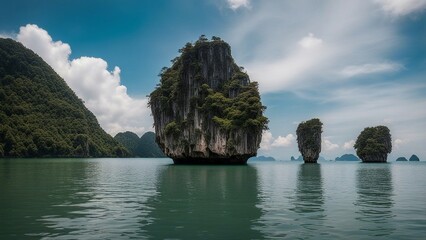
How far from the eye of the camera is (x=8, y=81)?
5846 inches

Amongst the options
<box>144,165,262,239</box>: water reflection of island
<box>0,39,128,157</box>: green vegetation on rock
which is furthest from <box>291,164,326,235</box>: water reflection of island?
<box>0,39,128,157</box>: green vegetation on rock

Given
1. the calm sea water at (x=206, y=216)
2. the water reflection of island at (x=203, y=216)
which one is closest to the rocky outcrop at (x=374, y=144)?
the calm sea water at (x=206, y=216)

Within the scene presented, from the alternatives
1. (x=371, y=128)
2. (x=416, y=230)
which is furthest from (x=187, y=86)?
(x=371, y=128)

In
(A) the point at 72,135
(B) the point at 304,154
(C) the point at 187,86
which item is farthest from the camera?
(A) the point at 72,135

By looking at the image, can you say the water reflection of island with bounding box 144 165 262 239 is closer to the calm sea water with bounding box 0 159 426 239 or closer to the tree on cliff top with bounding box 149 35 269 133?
the calm sea water with bounding box 0 159 426 239

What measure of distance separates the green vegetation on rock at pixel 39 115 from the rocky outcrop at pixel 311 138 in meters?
A: 87.4

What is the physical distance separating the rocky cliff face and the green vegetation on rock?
68.3 m

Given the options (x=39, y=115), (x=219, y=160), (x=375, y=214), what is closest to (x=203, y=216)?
(x=375, y=214)

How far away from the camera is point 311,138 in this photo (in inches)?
3698

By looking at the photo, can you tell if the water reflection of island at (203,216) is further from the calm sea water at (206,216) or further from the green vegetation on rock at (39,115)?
the green vegetation on rock at (39,115)

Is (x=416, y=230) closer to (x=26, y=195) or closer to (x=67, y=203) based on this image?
(x=67, y=203)

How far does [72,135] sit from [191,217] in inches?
5691

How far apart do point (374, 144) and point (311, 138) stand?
25.0 m

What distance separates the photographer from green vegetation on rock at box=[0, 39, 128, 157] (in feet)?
395
